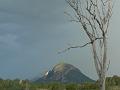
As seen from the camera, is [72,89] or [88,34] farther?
[72,89]

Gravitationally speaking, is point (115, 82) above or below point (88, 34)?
above

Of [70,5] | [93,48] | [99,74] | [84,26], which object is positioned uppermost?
[70,5]

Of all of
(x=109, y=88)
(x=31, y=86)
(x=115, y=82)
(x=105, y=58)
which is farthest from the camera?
(x=115, y=82)

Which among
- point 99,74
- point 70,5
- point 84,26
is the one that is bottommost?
point 99,74

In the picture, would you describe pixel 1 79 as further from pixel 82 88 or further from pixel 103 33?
pixel 103 33

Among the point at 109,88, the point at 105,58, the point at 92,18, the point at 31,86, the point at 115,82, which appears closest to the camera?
the point at 105,58

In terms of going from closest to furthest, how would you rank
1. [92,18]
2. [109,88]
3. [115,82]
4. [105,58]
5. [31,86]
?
[105,58]
[92,18]
[109,88]
[31,86]
[115,82]

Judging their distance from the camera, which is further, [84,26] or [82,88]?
[82,88]

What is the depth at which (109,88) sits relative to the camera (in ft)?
104

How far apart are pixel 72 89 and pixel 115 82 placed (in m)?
4.64

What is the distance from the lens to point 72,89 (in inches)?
1389

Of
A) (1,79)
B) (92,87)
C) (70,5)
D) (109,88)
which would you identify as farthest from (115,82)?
(70,5)

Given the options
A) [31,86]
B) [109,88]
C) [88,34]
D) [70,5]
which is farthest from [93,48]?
[31,86]

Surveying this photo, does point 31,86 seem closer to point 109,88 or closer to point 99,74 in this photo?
point 109,88
